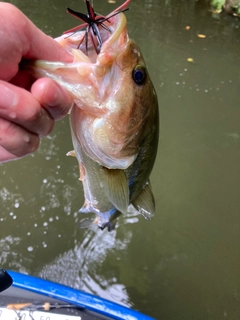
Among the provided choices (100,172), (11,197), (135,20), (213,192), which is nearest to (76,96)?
(100,172)

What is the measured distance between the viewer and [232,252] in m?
2.86

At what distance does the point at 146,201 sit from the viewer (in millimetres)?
1469

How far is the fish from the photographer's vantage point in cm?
92

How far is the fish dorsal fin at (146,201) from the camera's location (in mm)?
1462

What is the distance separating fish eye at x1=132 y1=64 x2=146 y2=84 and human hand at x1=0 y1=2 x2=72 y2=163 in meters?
0.19

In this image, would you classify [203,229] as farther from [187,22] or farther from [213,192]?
[187,22]

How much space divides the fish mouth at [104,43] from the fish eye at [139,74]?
0.08 m

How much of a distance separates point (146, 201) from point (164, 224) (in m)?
1.58

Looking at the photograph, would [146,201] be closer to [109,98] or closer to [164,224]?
[109,98]

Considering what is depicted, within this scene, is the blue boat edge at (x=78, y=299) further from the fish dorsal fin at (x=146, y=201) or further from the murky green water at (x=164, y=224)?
the fish dorsal fin at (x=146, y=201)

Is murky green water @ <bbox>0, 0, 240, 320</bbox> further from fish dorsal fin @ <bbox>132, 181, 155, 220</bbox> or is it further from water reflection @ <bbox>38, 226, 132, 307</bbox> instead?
fish dorsal fin @ <bbox>132, 181, 155, 220</bbox>

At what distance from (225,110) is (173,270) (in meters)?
2.16

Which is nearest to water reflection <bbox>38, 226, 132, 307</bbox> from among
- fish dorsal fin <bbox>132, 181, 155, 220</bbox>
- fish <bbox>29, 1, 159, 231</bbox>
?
fish dorsal fin <bbox>132, 181, 155, 220</bbox>

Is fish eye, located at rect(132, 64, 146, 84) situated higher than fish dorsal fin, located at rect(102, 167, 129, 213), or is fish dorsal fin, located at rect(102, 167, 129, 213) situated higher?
fish eye, located at rect(132, 64, 146, 84)
